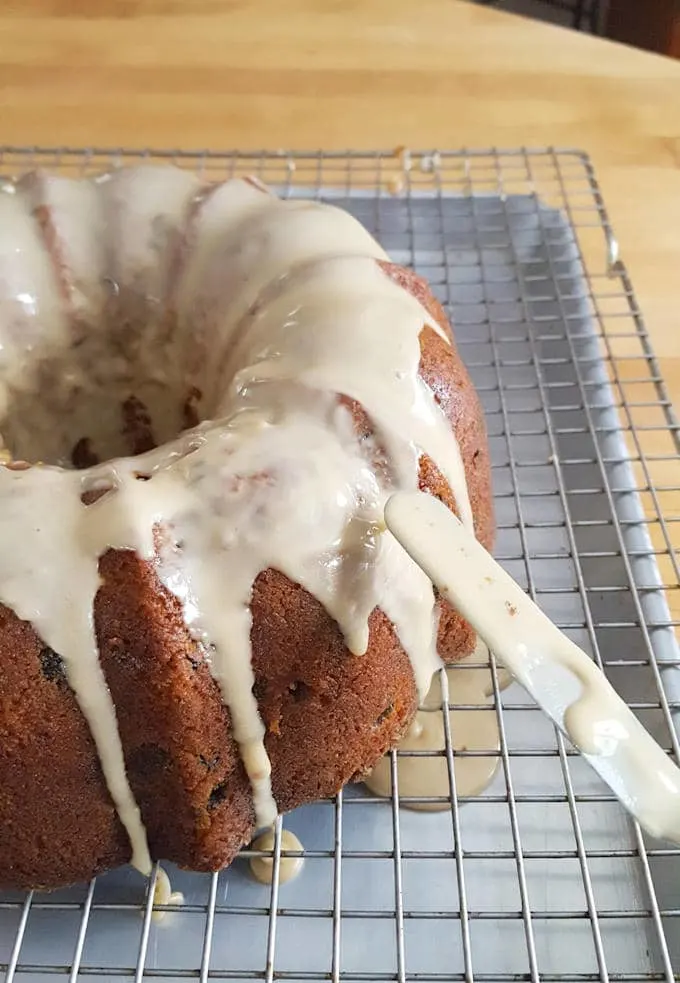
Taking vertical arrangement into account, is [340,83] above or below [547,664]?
below

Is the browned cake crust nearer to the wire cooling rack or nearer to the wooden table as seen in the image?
the wire cooling rack

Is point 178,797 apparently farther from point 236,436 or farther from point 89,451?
point 89,451

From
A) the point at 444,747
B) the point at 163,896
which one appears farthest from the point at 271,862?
the point at 444,747

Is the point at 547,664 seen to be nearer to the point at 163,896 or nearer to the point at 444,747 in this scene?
the point at 444,747

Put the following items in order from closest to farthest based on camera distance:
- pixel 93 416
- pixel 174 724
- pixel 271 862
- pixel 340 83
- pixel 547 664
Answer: pixel 547 664
pixel 174 724
pixel 271 862
pixel 93 416
pixel 340 83

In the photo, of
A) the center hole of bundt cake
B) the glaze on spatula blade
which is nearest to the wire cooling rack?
the glaze on spatula blade

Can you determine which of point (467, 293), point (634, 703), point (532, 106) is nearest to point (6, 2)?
point (532, 106)

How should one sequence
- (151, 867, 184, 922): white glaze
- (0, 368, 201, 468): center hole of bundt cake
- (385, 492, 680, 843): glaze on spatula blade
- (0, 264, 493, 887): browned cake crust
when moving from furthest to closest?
(0, 368, 201, 468): center hole of bundt cake
(151, 867, 184, 922): white glaze
(0, 264, 493, 887): browned cake crust
(385, 492, 680, 843): glaze on spatula blade
